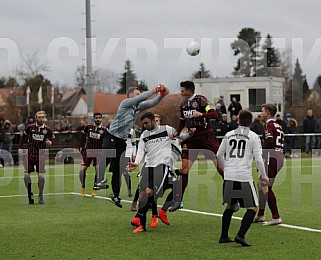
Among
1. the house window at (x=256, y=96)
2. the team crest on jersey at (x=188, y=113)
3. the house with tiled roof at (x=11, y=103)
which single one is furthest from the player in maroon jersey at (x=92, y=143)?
the house with tiled roof at (x=11, y=103)

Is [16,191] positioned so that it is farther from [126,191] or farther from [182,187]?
[182,187]

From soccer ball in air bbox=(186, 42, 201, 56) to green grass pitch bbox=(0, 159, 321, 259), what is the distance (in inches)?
135

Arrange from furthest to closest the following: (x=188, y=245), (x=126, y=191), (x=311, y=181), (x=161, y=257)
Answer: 1. (x=311, y=181)
2. (x=126, y=191)
3. (x=188, y=245)
4. (x=161, y=257)

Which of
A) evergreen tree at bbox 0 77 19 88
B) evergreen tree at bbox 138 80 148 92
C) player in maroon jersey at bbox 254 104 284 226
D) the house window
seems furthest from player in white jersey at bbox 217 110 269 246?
evergreen tree at bbox 0 77 19 88

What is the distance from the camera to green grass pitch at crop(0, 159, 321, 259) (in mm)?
9719

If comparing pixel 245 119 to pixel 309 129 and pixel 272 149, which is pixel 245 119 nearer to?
pixel 272 149

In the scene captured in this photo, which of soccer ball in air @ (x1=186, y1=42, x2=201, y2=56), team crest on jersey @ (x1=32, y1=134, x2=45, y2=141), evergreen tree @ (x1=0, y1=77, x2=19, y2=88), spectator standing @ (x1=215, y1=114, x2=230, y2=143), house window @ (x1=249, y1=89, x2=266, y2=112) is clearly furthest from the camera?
evergreen tree @ (x1=0, y1=77, x2=19, y2=88)

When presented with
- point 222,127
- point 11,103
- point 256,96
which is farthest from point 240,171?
point 11,103

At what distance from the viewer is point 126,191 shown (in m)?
18.4

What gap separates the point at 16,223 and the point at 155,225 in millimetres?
2617

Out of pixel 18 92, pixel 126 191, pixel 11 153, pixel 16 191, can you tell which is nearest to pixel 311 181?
pixel 126 191

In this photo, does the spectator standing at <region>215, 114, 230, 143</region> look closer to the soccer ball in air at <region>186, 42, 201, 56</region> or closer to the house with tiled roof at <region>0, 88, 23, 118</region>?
the soccer ball in air at <region>186, 42, 201, 56</region>

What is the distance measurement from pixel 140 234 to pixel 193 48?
283 inches

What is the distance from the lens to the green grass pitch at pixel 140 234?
9.72 m
